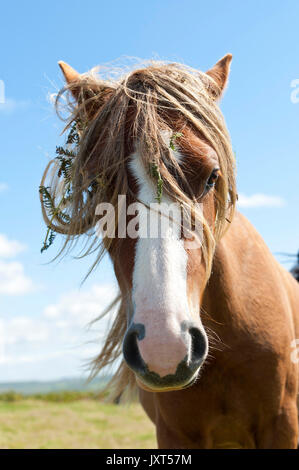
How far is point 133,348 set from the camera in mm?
1897

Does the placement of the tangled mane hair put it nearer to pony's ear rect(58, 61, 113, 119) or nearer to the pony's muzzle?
pony's ear rect(58, 61, 113, 119)

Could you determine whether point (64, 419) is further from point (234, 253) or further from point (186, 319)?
point (186, 319)

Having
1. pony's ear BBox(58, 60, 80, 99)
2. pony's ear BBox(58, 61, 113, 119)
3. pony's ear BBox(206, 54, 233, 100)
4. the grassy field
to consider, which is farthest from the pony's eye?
the grassy field

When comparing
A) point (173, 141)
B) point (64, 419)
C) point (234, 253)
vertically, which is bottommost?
point (64, 419)

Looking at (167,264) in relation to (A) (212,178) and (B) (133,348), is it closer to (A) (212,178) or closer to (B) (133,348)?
(B) (133,348)

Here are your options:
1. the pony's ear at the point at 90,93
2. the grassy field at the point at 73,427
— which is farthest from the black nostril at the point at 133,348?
the grassy field at the point at 73,427

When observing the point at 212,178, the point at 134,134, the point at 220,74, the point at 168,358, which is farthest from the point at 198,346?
the point at 220,74

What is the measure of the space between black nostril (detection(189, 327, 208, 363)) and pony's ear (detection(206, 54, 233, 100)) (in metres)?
1.61

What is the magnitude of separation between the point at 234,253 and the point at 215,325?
0.49 meters

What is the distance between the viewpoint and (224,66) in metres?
3.05

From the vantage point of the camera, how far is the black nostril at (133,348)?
1832 millimetres

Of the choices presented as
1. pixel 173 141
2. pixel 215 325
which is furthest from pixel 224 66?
pixel 215 325

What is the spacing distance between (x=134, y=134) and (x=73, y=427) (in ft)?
24.8

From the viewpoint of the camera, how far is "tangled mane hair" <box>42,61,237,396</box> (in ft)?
7.41
